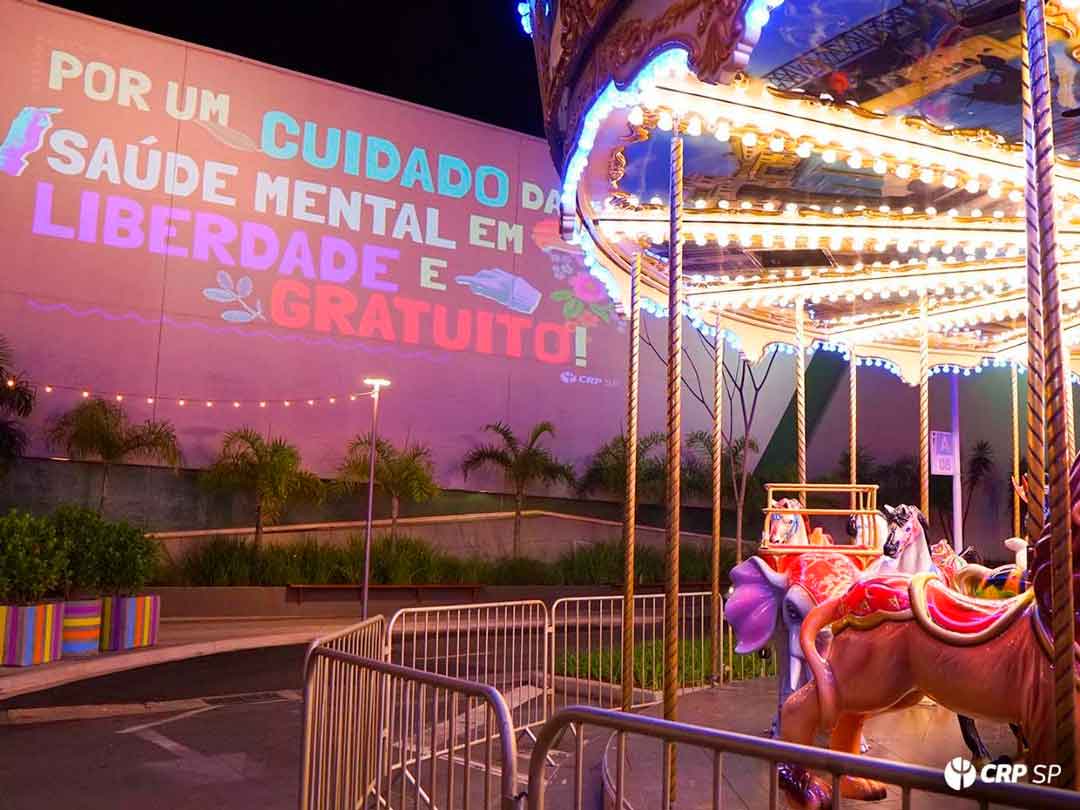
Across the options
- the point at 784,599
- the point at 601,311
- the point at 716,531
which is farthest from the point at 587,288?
the point at 784,599

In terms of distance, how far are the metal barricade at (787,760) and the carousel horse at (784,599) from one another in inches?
142

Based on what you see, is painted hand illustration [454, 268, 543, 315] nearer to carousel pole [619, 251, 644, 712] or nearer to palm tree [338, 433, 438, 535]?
palm tree [338, 433, 438, 535]

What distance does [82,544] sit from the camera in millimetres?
11430

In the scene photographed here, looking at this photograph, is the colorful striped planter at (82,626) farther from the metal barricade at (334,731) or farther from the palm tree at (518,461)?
the palm tree at (518,461)

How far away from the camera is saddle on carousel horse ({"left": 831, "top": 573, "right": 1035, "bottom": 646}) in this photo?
12.6 ft

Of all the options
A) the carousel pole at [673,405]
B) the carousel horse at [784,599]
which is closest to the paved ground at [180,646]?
the carousel horse at [784,599]

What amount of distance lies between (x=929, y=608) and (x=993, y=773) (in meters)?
1.95

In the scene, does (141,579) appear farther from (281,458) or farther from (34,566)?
(281,458)

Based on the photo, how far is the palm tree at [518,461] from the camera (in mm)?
21953

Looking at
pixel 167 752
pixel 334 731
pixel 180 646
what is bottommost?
pixel 180 646

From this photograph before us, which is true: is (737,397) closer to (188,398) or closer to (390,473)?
(390,473)

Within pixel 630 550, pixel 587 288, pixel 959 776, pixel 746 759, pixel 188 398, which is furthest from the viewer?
pixel 587 288

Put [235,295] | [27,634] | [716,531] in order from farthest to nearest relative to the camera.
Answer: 1. [235,295]
2. [27,634]
3. [716,531]

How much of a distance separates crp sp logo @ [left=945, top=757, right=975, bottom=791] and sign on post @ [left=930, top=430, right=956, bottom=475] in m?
10.1
